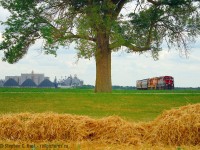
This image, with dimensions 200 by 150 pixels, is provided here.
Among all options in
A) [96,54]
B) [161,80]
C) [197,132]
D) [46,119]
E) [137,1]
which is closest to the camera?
[197,132]

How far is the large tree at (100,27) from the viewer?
31.2 meters

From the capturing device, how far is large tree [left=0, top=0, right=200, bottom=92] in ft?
102

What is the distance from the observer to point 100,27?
1240 inches

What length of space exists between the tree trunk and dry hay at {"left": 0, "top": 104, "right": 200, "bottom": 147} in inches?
907

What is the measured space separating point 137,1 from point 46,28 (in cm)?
897

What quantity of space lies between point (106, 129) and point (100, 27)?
21.5 meters

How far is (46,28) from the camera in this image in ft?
103

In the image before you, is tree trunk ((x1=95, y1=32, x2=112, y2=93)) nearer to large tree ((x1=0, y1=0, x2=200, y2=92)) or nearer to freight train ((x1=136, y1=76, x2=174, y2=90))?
large tree ((x1=0, y1=0, x2=200, y2=92))

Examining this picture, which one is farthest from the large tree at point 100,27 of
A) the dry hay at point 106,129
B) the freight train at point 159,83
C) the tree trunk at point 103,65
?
the freight train at point 159,83

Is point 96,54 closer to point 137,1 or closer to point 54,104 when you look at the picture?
point 137,1

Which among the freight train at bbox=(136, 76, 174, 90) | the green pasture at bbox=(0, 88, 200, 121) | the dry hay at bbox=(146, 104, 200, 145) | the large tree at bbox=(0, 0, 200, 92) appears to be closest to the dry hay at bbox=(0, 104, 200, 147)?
the dry hay at bbox=(146, 104, 200, 145)

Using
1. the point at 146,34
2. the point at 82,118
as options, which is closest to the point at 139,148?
the point at 82,118

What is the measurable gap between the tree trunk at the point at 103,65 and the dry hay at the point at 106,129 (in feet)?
75.6

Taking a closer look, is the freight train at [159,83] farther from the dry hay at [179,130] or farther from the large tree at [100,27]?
the dry hay at [179,130]
